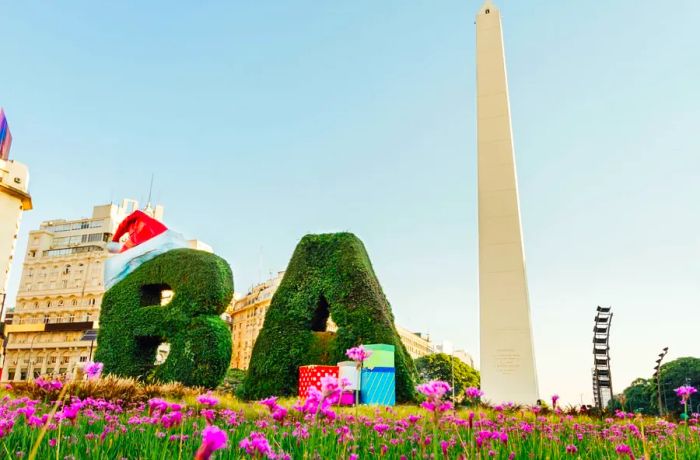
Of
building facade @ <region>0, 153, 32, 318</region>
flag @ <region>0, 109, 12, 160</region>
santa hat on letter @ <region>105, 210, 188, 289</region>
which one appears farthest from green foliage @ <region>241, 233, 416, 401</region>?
flag @ <region>0, 109, 12, 160</region>

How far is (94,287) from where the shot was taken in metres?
60.7

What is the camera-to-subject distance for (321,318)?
14.4m

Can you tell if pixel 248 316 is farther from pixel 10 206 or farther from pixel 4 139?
pixel 4 139

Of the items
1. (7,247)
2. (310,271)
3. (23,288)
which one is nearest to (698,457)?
(310,271)

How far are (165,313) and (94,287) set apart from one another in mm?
53848

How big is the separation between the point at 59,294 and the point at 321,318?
59847 millimetres

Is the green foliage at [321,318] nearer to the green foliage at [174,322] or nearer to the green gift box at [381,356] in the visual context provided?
the green gift box at [381,356]

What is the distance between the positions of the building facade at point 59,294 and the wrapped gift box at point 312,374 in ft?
156

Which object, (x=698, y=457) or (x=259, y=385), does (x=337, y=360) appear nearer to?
(x=259, y=385)

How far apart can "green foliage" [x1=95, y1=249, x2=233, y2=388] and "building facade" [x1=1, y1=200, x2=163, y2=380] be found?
41973 millimetres

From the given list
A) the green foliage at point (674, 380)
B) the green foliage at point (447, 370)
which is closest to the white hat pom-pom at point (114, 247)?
the green foliage at point (674, 380)

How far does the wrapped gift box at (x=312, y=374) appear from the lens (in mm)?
11422

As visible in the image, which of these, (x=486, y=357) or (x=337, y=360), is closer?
(x=337, y=360)

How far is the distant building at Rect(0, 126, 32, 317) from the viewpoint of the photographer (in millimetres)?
33156
